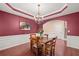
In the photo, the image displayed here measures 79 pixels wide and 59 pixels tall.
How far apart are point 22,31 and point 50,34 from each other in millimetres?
503

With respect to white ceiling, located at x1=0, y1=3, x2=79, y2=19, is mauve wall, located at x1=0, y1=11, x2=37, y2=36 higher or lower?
lower

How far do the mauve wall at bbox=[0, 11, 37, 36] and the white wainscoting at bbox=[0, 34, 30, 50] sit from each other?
7cm

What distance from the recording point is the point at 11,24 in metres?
2.09

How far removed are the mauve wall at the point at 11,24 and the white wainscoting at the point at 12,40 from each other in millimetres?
70

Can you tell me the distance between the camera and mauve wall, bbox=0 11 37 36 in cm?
204

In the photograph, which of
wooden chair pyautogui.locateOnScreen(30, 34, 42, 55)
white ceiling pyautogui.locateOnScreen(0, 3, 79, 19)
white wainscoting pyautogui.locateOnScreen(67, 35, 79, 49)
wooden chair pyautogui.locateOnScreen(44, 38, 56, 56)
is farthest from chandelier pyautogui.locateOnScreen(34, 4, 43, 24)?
white wainscoting pyautogui.locateOnScreen(67, 35, 79, 49)

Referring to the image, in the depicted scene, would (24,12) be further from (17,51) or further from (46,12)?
(17,51)

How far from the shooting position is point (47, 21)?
2.11m

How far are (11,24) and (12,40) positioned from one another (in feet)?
0.93

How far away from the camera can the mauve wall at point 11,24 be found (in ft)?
6.69

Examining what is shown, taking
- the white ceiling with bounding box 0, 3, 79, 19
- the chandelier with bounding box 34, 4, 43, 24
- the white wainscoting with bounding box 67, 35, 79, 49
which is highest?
the white ceiling with bounding box 0, 3, 79, 19

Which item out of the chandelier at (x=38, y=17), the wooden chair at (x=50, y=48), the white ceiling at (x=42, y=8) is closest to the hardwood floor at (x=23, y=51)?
the wooden chair at (x=50, y=48)

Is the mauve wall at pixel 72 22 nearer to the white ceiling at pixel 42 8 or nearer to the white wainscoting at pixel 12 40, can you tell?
the white ceiling at pixel 42 8

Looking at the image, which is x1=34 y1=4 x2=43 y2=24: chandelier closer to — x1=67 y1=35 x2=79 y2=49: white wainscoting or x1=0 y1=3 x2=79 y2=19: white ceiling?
x1=0 y1=3 x2=79 y2=19: white ceiling
